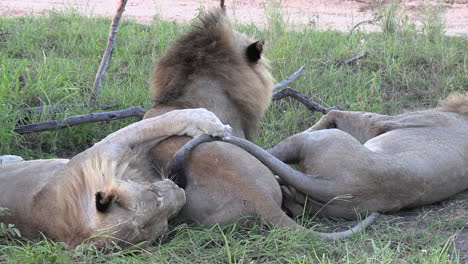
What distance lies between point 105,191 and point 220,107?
105cm

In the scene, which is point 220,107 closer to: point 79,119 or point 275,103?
point 79,119

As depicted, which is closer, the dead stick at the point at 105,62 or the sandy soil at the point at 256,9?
the dead stick at the point at 105,62

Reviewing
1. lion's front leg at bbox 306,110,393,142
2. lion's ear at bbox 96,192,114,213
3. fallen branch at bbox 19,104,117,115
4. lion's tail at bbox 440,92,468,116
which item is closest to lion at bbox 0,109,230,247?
lion's ear at bbox 96,192,114,213

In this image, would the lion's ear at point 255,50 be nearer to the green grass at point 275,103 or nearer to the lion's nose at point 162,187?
the green grass at point 275,103

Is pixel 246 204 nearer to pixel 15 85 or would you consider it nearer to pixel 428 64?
pixel 15 85

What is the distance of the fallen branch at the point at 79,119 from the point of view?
4.12 m

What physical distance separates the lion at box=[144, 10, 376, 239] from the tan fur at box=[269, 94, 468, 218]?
0.24 meters

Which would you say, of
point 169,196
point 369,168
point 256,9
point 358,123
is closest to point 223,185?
point 169,196

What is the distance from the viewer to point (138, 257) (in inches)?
103

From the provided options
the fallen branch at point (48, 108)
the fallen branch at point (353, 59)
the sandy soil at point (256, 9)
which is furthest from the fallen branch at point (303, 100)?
A: the sandy soil at point (256, 9)

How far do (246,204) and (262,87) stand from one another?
3.14 feet

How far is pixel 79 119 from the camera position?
13.9ft

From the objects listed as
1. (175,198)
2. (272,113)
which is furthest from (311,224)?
(272,113)

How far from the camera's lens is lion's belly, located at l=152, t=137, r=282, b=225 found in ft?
9.73
